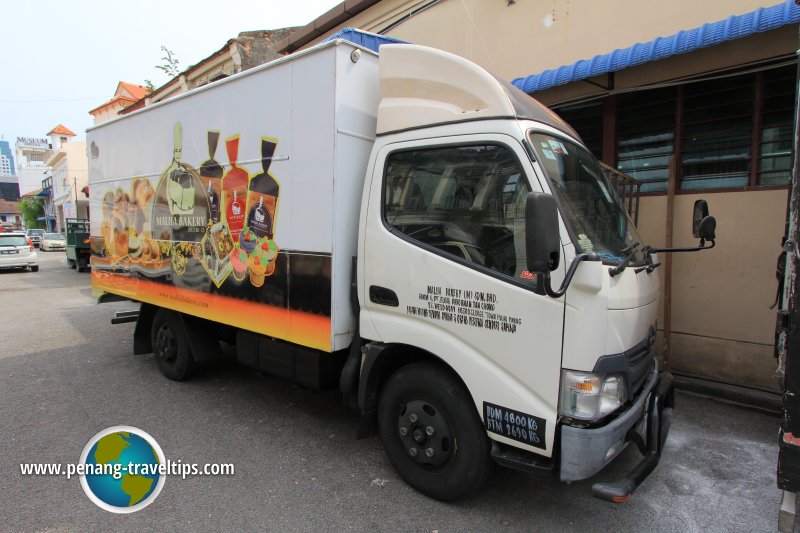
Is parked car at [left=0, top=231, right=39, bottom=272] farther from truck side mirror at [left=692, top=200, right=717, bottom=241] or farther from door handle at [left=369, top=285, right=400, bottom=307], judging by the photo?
truck side mirror at [left=692, top=200, right=717, bottom=241]

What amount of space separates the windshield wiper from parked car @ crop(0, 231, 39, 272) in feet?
74.2

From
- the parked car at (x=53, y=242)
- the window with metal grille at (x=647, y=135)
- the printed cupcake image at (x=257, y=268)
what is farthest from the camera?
the parked car at (x=53, y=242)

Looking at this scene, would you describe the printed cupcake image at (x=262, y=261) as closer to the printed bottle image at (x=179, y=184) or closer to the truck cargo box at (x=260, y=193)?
the truck cargo box at (x=260, y=193)

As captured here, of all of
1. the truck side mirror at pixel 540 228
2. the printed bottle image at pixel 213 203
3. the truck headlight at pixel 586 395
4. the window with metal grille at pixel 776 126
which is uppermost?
the window with metal grille at pixel 776 126

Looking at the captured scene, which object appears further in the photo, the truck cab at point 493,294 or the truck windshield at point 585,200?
the truck windshield at point 585,200

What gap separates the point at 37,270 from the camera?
19.3 meters

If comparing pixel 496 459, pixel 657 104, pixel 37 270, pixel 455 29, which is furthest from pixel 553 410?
pixel 37 270

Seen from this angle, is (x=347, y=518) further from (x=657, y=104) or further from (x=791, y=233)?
(x=657, y=104)

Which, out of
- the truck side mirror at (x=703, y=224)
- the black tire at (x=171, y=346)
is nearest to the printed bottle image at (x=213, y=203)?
the black tire at (x=171, y=346)

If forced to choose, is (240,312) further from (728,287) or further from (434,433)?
(728,287)

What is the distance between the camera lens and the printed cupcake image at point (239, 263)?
3865mm

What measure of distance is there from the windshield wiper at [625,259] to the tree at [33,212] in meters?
71.7

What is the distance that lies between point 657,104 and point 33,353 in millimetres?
8944

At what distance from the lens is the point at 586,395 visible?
235 centimetres
